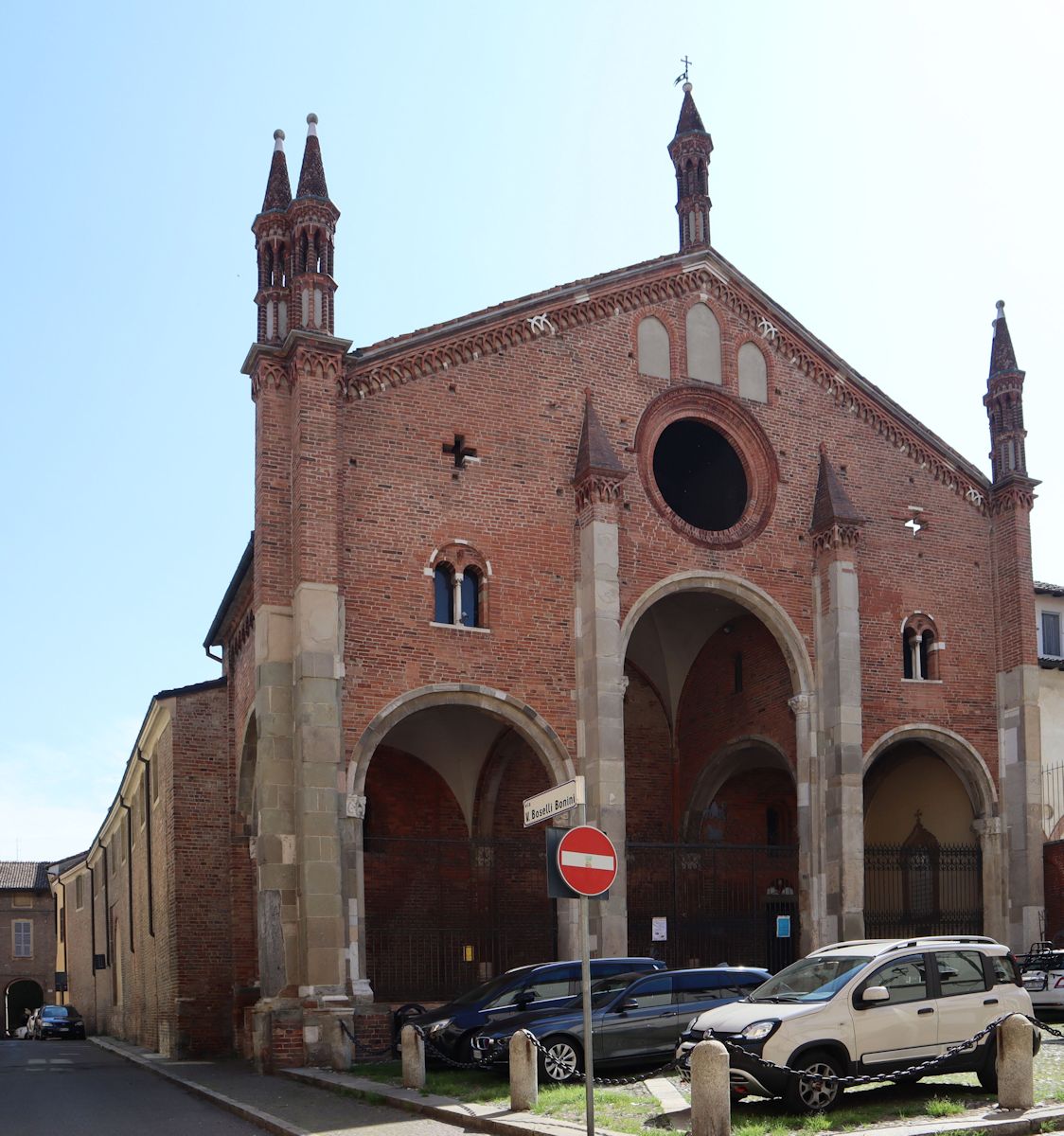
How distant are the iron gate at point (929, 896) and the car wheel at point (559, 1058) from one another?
11192 mm

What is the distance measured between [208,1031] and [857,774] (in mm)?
12497

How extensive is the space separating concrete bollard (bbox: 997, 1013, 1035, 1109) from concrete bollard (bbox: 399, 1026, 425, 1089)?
6.58 meters

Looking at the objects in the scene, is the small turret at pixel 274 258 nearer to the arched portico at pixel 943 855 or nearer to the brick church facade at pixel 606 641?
the brick church facade at pixel 606 641

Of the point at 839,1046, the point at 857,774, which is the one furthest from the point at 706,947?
the point at 839,1046

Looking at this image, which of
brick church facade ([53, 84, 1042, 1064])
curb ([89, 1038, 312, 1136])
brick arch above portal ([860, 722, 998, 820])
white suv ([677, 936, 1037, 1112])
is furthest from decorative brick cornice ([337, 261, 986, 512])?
white suv ([677, 936, 1037, 1112])

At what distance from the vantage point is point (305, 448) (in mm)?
21453

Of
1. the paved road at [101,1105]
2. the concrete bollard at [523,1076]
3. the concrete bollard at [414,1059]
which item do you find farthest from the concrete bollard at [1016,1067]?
the paved road at [101,1105]

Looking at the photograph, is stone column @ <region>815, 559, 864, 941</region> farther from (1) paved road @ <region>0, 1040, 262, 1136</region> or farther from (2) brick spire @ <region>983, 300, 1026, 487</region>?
(1) paved road @ <region>0, 1040, 262, 1136</region>

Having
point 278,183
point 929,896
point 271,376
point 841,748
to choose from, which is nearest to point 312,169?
point 278,183

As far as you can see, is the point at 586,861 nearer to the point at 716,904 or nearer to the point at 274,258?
A: the point at 274,258

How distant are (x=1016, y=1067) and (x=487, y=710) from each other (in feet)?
38.8

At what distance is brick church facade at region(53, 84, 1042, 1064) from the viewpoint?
21312 mm

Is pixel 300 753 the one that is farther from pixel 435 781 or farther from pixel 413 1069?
pixel 435 781

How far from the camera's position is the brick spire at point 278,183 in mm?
22922
